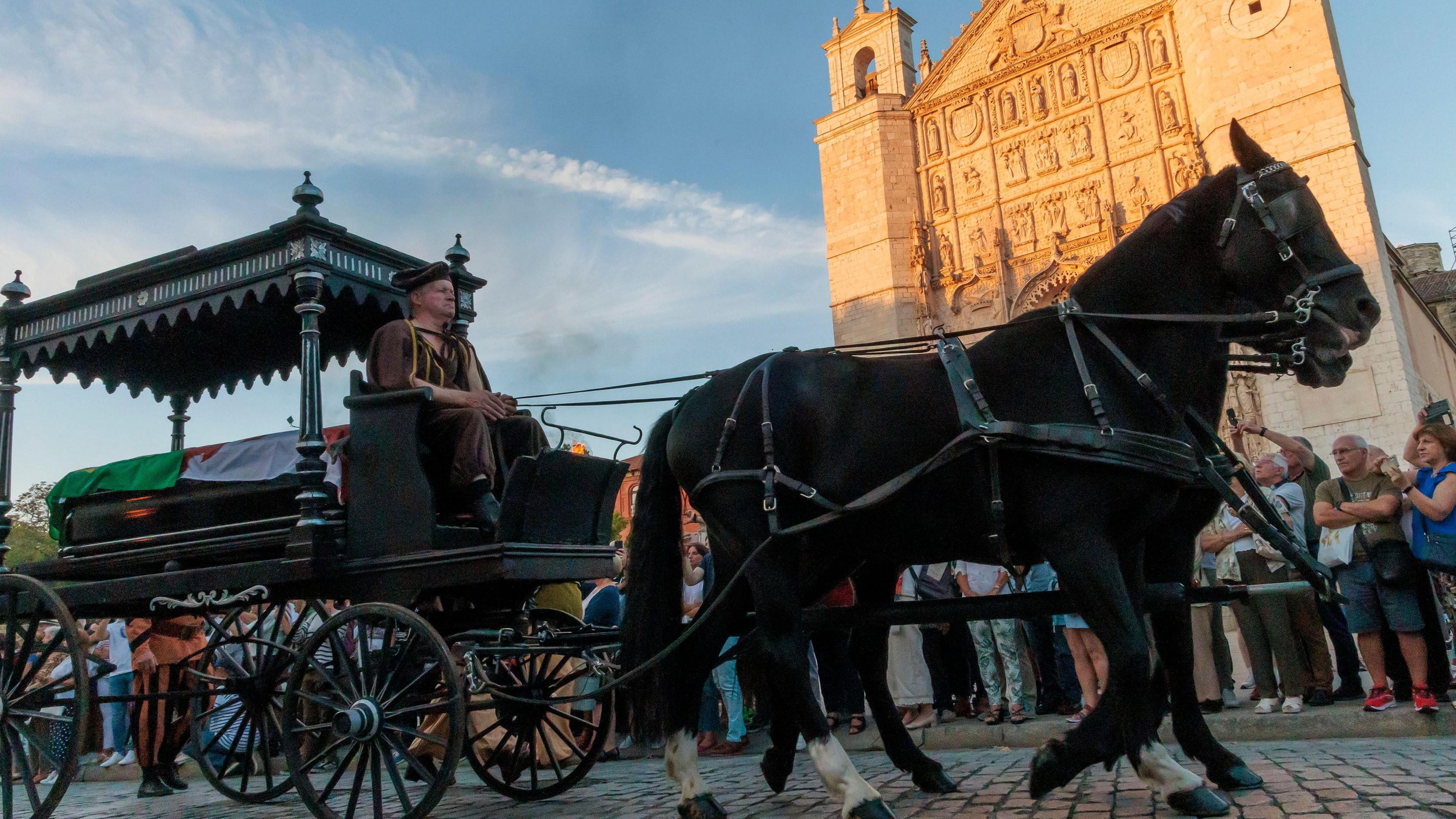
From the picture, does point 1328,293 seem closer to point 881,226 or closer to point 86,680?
point 86,680

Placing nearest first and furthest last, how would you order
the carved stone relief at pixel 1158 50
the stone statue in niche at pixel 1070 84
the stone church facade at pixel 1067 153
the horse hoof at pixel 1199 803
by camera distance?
the horse hoof at pixel 1199 803, the stone church facade at pixel 1067 153, the carved stone relief at pixel 1158 50, the stone statue in niche at pixel 1070 84

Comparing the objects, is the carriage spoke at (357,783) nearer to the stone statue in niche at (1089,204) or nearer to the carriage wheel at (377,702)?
the carriage wheel at (377,702)

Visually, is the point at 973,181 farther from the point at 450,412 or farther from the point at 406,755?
the point at 406,755

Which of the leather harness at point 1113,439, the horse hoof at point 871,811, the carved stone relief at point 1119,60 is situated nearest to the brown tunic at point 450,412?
the leather harness at point 1113,439

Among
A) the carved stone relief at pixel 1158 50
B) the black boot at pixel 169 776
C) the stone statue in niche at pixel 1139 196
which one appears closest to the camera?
the black boot at pixel 169 776

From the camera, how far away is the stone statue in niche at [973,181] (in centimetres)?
2577

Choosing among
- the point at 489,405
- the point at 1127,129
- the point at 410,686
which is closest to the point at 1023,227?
the point at 1127,129

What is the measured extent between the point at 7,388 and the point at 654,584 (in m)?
4.17

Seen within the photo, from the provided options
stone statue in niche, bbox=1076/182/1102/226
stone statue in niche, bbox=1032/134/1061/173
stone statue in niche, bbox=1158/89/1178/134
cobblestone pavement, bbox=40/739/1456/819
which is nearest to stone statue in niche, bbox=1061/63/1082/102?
stone statue in niche, bbox=1032/134/1061/173

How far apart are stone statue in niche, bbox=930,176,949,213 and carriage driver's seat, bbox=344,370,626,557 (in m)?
23.2

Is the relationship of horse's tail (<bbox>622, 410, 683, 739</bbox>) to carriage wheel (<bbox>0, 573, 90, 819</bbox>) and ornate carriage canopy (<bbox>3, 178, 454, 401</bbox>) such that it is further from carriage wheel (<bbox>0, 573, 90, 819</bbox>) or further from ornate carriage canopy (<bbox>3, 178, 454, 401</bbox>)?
carriage wheel (<bbox>0, 573, 90, 819</bbox>)

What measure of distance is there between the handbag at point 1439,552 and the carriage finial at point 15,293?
8.08m

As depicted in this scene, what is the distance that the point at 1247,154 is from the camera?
349 centimetres

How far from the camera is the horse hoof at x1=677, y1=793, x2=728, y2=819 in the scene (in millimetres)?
3693
